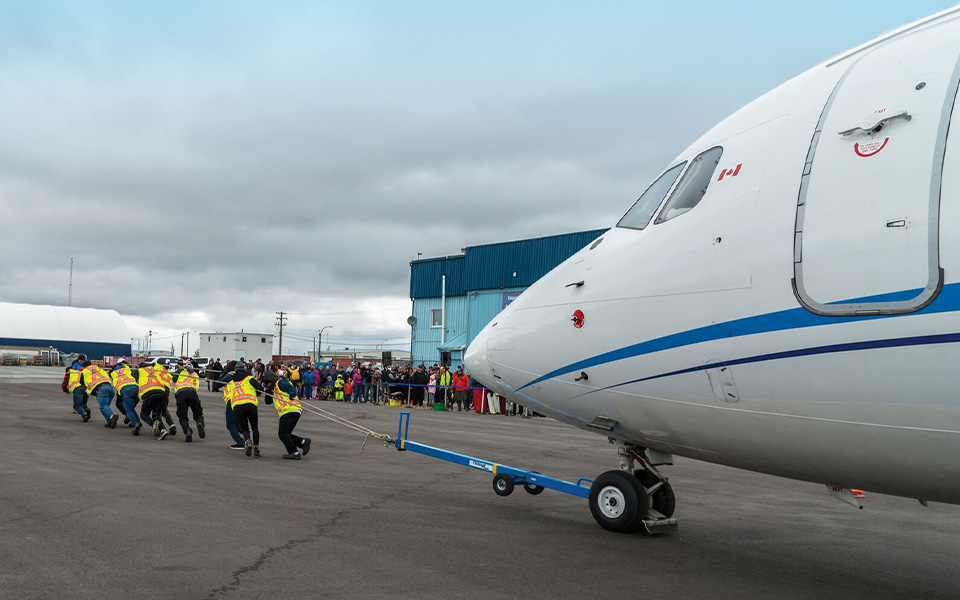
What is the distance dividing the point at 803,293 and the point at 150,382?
14209 mm

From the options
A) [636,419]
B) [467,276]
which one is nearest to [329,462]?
[636,419]

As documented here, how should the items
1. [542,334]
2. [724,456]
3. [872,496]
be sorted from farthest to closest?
[872,496] < [542,334] < [724,456]

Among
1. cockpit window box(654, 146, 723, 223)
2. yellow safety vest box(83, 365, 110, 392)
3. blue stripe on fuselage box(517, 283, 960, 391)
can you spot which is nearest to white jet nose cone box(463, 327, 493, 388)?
blue stripe on fuselage box(517, 283, 960, 391)

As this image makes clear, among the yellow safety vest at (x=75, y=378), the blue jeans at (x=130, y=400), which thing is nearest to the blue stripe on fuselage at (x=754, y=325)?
the blue jeans at (x=130, y=400)

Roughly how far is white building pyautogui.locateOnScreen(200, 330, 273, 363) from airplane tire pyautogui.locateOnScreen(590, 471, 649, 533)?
59.1m

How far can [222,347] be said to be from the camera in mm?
65312

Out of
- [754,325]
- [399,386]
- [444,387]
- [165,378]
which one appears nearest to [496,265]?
[399,386]

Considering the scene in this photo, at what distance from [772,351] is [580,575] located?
8.35ft

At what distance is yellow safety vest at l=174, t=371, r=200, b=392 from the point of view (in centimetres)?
1505

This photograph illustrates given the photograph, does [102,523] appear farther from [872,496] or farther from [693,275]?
[872,496]

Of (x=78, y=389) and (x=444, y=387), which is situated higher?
(x=78, y=389)

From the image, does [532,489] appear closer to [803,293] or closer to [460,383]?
[803,293]

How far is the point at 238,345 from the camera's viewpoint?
210 ft

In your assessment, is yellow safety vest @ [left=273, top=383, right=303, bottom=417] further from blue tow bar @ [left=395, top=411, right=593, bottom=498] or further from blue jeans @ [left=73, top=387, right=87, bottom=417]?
blue jeans @ [left=73, top=387, right=87, bottom=417]
